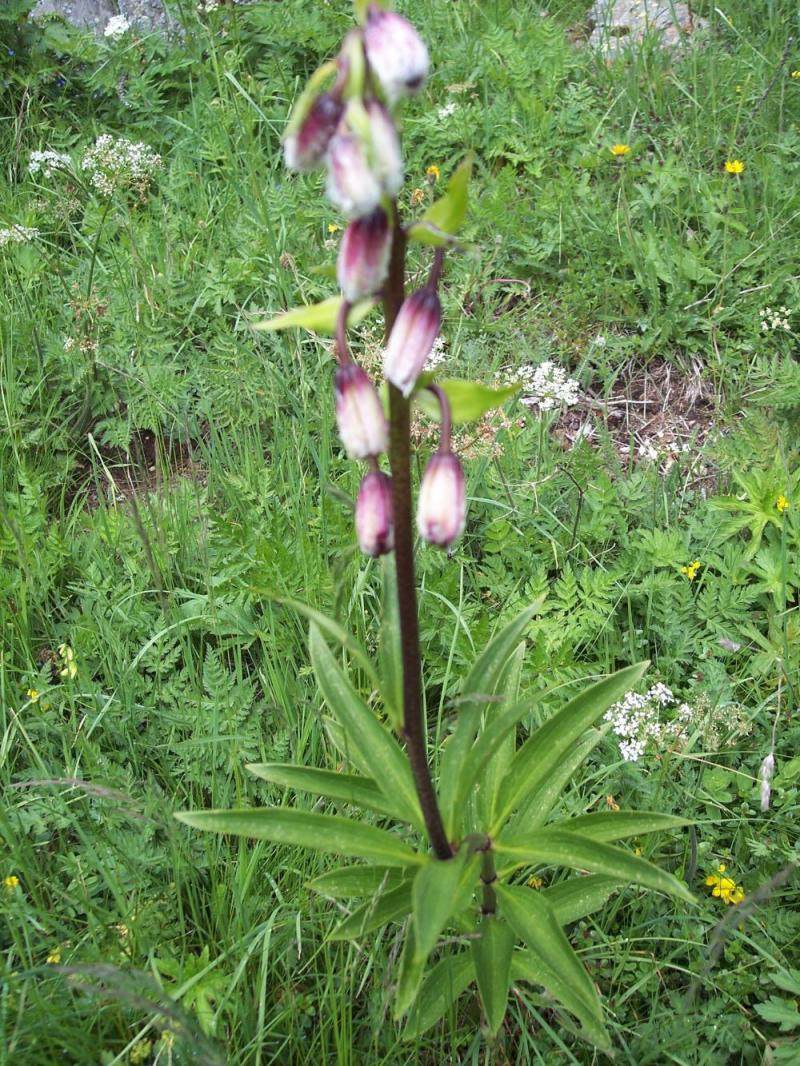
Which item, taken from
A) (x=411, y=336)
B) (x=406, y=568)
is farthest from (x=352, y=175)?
(x=406, y=568)

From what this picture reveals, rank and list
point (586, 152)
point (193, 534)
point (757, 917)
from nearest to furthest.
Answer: point (757, 917)
point (193, 534)
point (586, 152)

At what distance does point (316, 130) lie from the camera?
106cm

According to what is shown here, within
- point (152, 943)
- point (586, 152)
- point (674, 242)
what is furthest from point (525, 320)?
point (152, 943)

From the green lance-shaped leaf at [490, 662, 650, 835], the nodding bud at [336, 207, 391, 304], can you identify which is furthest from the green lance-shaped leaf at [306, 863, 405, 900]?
the nodding bud at [336, 207, 391, 304]

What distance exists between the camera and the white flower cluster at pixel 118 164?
12.0 feet

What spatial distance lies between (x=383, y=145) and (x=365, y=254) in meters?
0.12

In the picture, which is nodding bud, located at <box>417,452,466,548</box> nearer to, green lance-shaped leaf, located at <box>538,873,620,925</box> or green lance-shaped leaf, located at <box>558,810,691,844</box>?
green lance-shaped leaf, located at <box>558,810,691,844</box>

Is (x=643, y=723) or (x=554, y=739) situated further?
(x=643, y=723)

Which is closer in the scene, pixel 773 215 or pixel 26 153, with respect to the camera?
pixel 773 215

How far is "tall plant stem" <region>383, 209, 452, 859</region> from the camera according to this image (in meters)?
1.21

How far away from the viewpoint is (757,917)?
195 cm

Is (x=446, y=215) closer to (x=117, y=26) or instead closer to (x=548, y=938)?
(x=548, y=938)

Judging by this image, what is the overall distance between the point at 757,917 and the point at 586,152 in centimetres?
290

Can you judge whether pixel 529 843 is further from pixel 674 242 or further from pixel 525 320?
pixel 674 242
